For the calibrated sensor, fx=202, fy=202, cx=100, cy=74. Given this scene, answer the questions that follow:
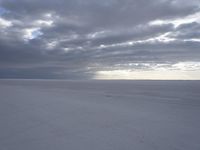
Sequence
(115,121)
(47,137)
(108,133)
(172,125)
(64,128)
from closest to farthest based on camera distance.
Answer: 1. (47,137)
2. (108,133)
3. (64,128)
4. (172,125)
5. (115,121)

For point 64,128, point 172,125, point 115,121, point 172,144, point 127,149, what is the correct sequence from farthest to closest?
point 115,121
point 172,125
point 64,128
point 172,144
point 127,149

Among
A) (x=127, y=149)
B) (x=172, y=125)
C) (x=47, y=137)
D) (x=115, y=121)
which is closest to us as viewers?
(x=127, y=149)

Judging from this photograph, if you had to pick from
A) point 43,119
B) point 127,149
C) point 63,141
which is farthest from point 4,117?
point 127,149

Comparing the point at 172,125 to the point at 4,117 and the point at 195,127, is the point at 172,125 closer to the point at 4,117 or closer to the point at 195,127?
the point at 195,127

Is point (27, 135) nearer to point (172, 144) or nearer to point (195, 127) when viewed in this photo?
point (172, 144)

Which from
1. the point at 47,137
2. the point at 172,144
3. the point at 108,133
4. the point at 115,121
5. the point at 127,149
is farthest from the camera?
the point at 115,121

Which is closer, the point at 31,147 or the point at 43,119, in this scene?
the point at 31,147

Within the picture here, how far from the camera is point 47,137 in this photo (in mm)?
7781

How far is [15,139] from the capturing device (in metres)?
7.52

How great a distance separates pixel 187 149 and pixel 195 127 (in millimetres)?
3449

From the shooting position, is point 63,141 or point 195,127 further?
point 195,127

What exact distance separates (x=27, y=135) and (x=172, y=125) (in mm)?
6740

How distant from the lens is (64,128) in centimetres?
916

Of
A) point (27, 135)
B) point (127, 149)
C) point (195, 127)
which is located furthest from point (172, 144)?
point (27, 135)
